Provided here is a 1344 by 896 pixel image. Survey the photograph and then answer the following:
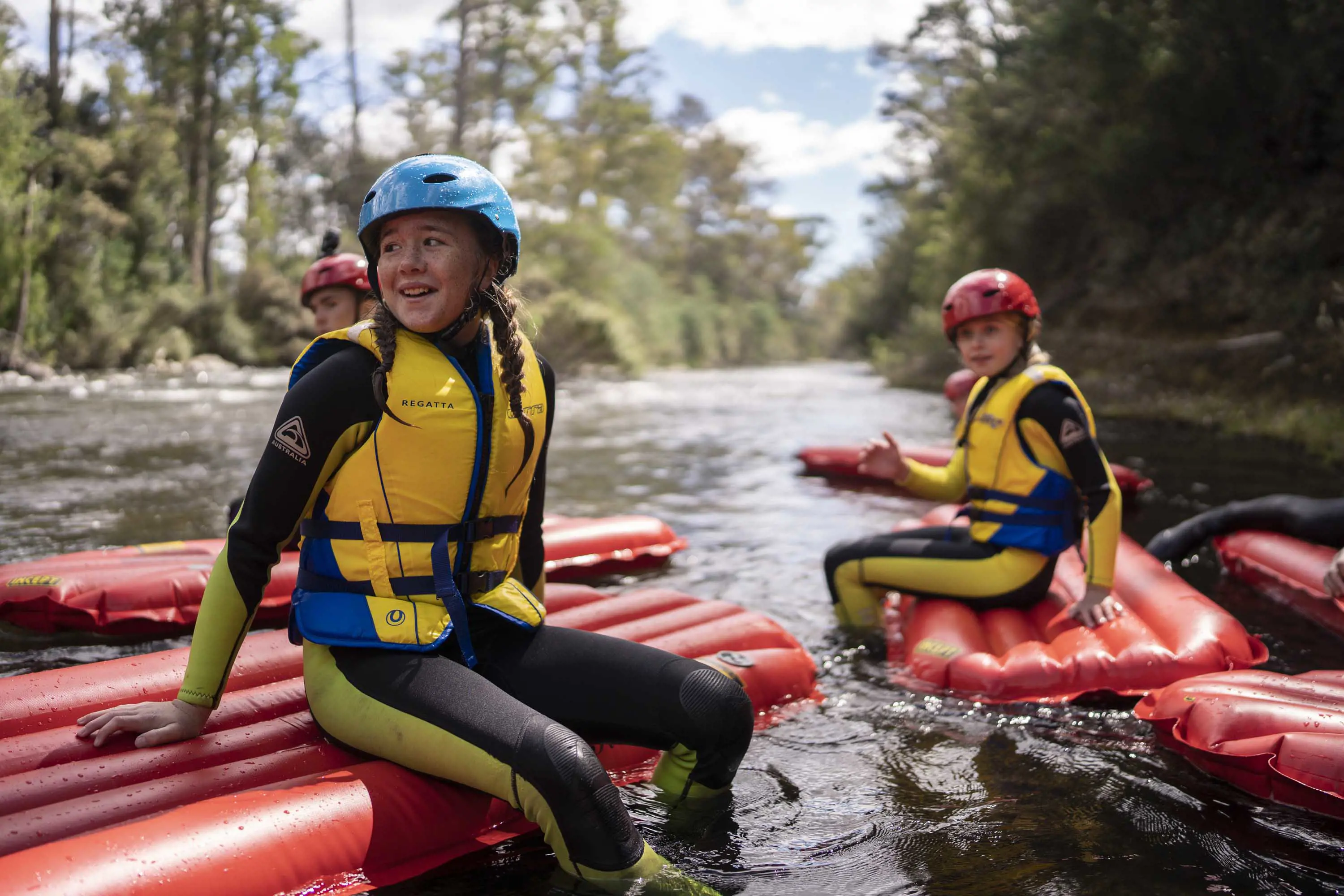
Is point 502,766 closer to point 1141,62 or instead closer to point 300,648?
point 300,648

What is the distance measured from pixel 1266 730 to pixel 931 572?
4.76 feet

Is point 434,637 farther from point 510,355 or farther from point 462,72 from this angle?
point 462,72

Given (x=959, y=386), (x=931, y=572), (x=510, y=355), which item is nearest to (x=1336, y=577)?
(x=931, y=572)

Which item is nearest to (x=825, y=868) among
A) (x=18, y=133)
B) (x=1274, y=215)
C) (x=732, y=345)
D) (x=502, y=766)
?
(x=502, y=766)

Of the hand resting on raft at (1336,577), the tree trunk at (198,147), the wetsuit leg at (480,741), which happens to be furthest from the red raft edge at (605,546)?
the tree trunk at (198,147)

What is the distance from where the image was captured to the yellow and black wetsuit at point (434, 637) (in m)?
1.99

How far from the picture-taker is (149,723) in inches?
85.3

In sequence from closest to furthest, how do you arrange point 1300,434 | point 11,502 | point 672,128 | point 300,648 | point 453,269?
point 453,269, point 300,648, point 11,502, point 1300,434, point 672,128

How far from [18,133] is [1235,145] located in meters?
20.4

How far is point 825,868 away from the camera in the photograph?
230cm

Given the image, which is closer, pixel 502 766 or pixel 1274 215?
pixel 502 766

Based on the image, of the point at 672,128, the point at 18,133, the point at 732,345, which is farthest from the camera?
the point at 672,128

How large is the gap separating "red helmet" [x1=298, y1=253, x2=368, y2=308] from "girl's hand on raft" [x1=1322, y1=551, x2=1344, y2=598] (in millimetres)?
3400

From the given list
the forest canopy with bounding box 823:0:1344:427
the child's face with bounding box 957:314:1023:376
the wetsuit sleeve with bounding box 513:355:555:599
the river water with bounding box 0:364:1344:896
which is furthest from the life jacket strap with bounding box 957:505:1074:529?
the forest canopy with bounding box 823:0:1344:427
